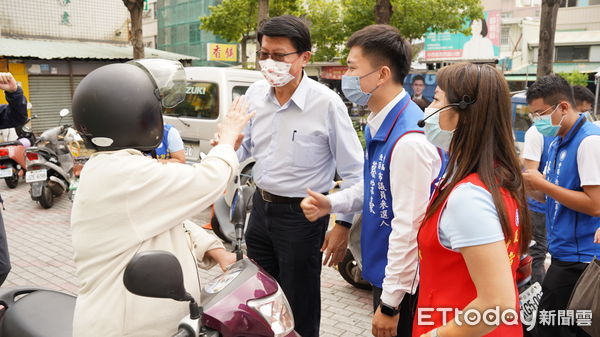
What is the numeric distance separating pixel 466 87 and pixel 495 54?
24.8 m

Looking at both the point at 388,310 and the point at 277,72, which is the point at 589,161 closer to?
the point at 388,310

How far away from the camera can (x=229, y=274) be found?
189 cm

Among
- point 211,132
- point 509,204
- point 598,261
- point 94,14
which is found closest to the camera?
point 509,204

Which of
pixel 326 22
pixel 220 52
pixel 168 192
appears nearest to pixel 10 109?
pixel 168 192

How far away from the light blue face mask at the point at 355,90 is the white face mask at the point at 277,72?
409 mm

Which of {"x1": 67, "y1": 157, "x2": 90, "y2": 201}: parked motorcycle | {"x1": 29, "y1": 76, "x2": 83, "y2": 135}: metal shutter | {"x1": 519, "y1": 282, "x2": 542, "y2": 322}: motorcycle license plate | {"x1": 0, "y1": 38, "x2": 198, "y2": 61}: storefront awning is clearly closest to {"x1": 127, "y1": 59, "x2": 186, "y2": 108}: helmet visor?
{"x1": 519, "y1": 282, "x2": 542, "y2": 322}: motorcycle license plate

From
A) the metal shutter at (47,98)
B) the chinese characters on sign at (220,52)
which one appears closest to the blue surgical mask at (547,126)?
the metal shutter at (47,98)

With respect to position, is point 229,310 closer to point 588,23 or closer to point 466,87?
point 466,87

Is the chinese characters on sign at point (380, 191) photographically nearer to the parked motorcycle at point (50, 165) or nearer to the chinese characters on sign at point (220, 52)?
the parked motorcycle at point (50, 165)

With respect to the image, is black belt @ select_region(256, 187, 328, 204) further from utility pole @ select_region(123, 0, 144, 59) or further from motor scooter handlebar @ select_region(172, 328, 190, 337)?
utility pole @ select_region(123, 0, 144, 59)

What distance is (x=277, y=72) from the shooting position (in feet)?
9.58

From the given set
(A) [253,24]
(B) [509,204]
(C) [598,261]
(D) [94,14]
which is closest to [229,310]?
(B) [509,204]

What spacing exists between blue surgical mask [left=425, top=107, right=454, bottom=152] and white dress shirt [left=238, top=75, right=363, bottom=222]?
86 cm

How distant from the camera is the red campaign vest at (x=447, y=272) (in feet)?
5.27
